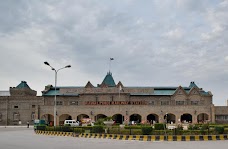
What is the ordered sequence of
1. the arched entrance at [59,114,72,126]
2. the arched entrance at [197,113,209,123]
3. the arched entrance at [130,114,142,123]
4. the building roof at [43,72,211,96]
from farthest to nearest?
the arched entrance at [59,114,72,126], the arched entrance at [130,114,142,123], the building roof at [43,72,211,96], the arched entrance at [197,113,209,123]

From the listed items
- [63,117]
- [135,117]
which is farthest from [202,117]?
[63,117]

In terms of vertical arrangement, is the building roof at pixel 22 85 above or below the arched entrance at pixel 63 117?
above

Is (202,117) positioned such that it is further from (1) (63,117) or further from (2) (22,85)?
(2) (22,85)

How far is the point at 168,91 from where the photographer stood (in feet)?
235

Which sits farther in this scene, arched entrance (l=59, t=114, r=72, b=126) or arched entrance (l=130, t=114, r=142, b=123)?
arched entrance (l=59, t=114, r=72, b=126)

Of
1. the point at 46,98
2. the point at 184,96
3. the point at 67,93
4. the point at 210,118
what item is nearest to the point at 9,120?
the point at 46,98

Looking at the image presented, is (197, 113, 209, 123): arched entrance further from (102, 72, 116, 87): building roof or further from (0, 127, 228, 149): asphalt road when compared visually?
(0, 127, 228, 149): asphalt road

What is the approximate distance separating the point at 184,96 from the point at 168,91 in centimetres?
420

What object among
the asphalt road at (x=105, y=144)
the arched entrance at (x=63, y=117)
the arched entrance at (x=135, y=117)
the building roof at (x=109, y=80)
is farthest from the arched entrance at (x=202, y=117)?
the asphalt road at (x=105, y=144)

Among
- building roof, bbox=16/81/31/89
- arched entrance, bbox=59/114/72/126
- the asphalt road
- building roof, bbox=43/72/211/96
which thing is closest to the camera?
the asphalt road

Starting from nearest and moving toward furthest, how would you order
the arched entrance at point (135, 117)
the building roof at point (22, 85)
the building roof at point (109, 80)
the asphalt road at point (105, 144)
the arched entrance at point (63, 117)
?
the asphalt road at point (105, 144) → the arched entrance at point (135, 117) → the arched entrance at point (63, 117) → the building roof at point (109, 80) → the building roof at point (22, 85)

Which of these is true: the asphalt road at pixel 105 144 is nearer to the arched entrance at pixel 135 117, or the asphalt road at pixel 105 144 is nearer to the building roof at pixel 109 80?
the arched entrance at pixel 135 117

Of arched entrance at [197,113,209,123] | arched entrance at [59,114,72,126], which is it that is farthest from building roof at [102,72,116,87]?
arched entrance at [197,113,209,123]

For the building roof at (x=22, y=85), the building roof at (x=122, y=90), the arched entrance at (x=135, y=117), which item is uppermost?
the building roof at (x=22, y=85)
